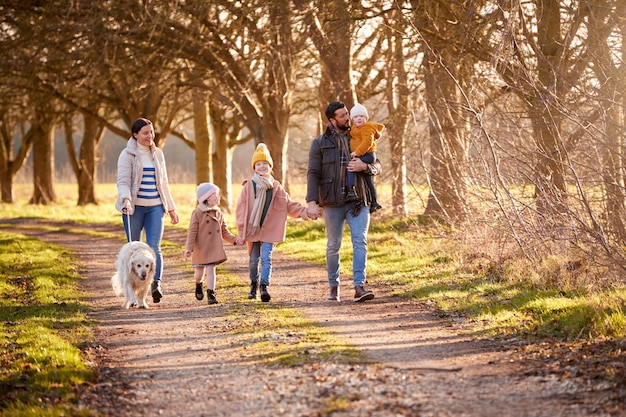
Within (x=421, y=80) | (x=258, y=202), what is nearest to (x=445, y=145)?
(x=421, y=80)

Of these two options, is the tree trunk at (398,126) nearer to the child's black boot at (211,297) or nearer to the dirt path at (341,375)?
the child's black boot at (211,297)

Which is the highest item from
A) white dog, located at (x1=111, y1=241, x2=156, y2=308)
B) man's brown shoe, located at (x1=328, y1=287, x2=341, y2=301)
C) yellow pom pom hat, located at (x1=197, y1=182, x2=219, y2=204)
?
yellow pom pom hat, located at (x1=197, y1=182, x2=219, y2=204)

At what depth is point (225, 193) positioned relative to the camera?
93.3 feet

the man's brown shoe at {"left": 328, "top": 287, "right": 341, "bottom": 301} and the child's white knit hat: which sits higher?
the child's white knit hat

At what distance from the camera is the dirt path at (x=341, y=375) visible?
17.6 feet

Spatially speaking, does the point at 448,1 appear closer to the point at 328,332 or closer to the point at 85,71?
the point at 328,332

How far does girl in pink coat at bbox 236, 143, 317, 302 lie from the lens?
9.74 meters

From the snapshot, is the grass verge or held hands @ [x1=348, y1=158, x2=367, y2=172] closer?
the grass verge

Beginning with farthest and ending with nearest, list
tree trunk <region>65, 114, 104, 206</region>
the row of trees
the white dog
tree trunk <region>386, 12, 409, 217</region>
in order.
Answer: tree trunk <region>65, 114, 104, 206</region>
tree trunk <region>386, 12, 409, 217</region>
the white dog
the row of trees

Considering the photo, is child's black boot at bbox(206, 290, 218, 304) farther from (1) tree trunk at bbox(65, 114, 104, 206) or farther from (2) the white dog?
(1) tree trunk at bbox(65, 114, 104, 206)

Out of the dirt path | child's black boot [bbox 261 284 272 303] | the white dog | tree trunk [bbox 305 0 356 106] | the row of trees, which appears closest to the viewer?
the dirt path

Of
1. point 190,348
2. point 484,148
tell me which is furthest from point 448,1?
point 190,348

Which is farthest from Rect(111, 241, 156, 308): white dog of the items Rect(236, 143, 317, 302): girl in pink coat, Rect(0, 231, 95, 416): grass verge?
Rect(236, 143, 317, 302): girl in pink coat

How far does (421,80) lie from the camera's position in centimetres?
1496
